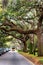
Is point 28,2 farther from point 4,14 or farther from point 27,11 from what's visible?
point 4,14

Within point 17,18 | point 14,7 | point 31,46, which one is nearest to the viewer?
point 14,7

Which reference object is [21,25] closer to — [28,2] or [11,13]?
[11,13]

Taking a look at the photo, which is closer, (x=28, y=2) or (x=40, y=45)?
(x=28, y=2)

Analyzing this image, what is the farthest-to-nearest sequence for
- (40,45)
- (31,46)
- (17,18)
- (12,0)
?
1. (31,46)
2. (40,45)
3. (17,18)
4. (12,0)

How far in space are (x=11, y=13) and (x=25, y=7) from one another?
362 cm

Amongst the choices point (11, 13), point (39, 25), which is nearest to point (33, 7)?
point (11, 13)

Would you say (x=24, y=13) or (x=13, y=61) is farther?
(x=13, y=61)

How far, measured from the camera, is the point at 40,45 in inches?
1396

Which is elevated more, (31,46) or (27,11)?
(27,11)

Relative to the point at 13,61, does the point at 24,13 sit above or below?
above

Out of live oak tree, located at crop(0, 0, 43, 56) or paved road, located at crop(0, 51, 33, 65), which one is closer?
live oak tree, located at crop(0, 0, 43, 56)

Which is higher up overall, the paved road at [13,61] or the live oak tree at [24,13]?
the live oak tree at [24,13]

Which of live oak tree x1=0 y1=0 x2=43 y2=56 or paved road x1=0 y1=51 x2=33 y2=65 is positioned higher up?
live oak tree x1=0 y1=0 x2=43 y2=56

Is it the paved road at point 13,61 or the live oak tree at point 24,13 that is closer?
the live oak tree at point 24,13
